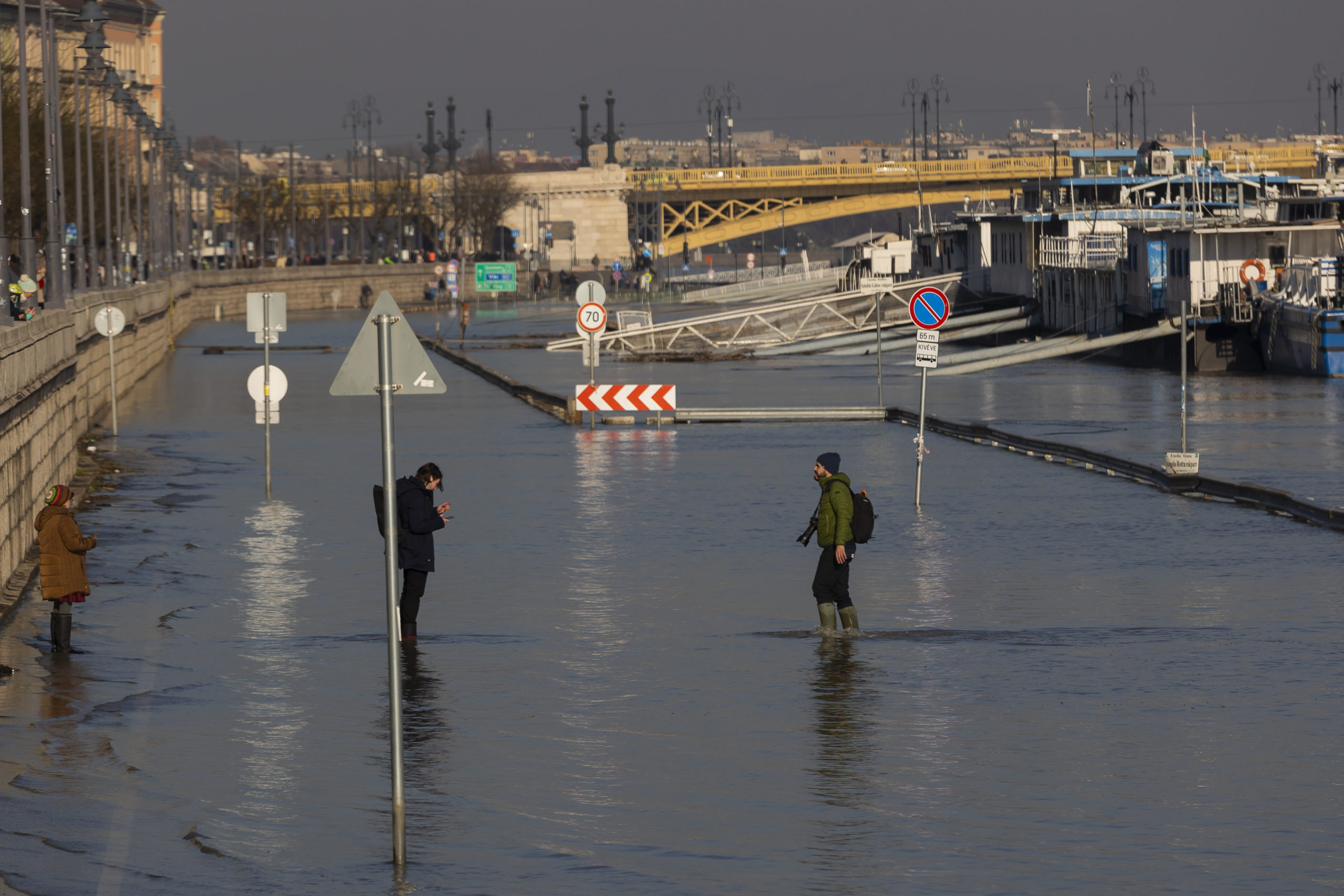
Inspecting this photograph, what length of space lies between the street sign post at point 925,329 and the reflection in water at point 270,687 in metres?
7.73

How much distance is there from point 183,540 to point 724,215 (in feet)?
456

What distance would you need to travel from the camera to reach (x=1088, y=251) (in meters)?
78.6

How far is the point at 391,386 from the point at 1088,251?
7174 centimetres

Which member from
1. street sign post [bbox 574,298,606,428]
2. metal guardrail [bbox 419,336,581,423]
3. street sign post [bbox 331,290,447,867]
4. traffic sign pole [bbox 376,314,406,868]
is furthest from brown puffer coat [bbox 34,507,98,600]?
metal guardrail [bbox 419,336,581,423]

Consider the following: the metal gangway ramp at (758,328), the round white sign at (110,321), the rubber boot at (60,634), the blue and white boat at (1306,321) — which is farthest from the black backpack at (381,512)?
the metal gangway ramp at (758,328)

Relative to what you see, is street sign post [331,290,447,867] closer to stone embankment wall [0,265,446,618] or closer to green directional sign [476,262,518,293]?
stone embankment wall [0,265,446,618]

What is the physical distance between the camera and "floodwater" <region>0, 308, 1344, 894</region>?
382 inches

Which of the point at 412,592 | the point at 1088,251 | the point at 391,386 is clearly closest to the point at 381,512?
the point at 412,592

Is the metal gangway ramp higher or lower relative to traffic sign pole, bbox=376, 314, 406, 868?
→ higher

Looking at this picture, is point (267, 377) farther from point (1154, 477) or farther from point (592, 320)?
point (1154, 477)

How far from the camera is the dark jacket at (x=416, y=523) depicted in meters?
15.8

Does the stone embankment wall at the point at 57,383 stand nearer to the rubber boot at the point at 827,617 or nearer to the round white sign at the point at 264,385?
the round white sign at the point at 264,385

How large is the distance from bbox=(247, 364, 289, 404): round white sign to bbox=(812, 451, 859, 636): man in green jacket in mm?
13296

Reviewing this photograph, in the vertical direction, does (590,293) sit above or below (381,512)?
above
